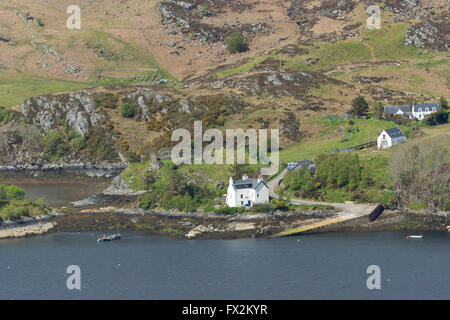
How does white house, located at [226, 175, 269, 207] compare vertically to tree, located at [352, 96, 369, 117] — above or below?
below

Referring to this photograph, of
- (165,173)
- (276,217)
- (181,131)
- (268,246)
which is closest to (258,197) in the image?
(276,217)

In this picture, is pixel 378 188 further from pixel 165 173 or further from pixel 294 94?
pixel 294 94

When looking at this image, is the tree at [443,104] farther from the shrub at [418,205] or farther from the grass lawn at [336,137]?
the shrub at [418,205]

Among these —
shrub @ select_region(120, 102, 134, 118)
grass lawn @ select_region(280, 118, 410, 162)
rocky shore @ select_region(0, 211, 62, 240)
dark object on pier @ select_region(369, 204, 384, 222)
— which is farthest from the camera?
shrub @ select_region(120, 102, 134, 118)

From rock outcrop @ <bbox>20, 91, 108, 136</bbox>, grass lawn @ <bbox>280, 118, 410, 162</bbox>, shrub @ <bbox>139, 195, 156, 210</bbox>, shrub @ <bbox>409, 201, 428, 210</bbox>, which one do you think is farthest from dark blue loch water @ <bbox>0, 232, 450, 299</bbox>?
rock outcrop @ <bbox>20, 91, 108, 136</bbox>

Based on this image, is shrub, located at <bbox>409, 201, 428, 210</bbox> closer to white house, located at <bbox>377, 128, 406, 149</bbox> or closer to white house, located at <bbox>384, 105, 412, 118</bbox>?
white house, located at <bbox>377, 128, 406, 149</bbox>

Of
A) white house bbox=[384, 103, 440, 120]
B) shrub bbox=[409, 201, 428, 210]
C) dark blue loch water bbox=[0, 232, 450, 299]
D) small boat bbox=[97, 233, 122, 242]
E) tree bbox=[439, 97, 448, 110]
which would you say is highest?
tree bbox=[439, 97, 448, 110]

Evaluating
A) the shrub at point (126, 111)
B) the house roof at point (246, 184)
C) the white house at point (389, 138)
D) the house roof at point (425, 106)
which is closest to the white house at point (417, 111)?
the house roof at point (425, 106)
